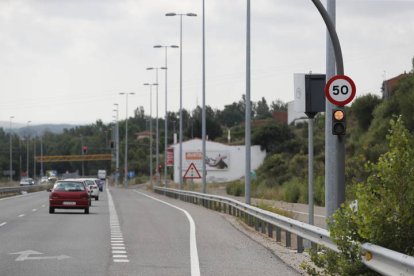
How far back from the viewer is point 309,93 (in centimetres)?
1970

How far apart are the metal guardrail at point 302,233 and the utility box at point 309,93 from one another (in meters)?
2.30

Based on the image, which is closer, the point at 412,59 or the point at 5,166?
the point at 412,59

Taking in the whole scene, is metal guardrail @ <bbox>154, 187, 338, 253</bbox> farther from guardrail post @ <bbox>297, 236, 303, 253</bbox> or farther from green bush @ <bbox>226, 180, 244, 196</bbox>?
green bush @ <bbox>226, 180, 244, 196</bbox>

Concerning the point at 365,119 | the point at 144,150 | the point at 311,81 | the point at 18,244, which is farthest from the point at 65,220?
the point at 144,150

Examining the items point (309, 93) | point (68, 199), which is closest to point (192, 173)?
point (68, 199)

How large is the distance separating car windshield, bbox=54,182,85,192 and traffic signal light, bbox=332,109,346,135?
2249cm

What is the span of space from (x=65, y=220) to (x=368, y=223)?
21.6 meters

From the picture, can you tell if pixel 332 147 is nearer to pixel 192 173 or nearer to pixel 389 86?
pixel 192 173

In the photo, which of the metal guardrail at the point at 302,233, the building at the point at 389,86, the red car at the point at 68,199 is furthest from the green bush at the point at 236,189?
the red car at the point at 68,199

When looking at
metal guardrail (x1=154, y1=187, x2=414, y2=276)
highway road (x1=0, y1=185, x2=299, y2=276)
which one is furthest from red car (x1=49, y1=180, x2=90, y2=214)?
highway road (x1=0, y1=185, x2=299, y2=276)

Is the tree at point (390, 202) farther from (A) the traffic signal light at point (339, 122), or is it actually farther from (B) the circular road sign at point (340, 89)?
(A) the traffic signal light at point (339, 122)

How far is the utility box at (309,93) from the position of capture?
19531mm

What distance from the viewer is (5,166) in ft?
648

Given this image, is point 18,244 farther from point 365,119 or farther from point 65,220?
point 365,119
